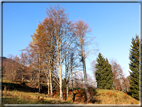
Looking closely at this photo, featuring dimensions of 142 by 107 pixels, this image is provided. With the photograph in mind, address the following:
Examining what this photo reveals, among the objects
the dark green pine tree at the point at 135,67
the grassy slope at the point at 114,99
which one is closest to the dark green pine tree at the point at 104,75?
the dark green pine tree at the point at 135,67

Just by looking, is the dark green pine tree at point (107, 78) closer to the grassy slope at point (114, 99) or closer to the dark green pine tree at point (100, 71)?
the dark green pine tree at point (100, 71)

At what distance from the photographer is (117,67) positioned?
32.7 m

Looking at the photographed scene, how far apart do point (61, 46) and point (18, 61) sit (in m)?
21.4

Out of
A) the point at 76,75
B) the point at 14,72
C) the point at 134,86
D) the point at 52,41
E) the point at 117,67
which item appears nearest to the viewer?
the point at 52,41

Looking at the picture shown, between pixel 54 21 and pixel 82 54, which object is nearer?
pixel 54 21

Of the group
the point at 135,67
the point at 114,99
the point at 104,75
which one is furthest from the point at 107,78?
the point at 114,99

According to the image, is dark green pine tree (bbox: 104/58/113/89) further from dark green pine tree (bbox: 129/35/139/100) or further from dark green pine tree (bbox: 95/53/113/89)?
dark green pine tree (bbox: 129/35/139/100)

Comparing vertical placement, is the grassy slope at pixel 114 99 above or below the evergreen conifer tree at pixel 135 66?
below

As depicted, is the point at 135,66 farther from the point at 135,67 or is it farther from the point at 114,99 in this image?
the point at 114,99

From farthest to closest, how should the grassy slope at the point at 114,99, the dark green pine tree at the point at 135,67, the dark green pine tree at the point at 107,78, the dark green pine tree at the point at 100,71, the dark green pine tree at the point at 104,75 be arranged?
the dark green pine tree at the point at 100,71 < the dark green pine tree at the point at 104,75 < the dark green pine tree at the point at 107,78 < the dark green pine tree at the point at 135,67 < the grassy slope at the point at 114,99

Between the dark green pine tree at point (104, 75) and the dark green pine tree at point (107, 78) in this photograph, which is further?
the dark green pine tree at point (104, 75)

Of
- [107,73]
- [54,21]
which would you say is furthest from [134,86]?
[54,21]

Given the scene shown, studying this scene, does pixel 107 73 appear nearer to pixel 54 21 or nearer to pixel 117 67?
pixel 117 67

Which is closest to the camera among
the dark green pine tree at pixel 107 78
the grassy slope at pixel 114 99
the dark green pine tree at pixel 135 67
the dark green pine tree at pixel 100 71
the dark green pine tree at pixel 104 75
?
the grassy slope at pixel 114 99
